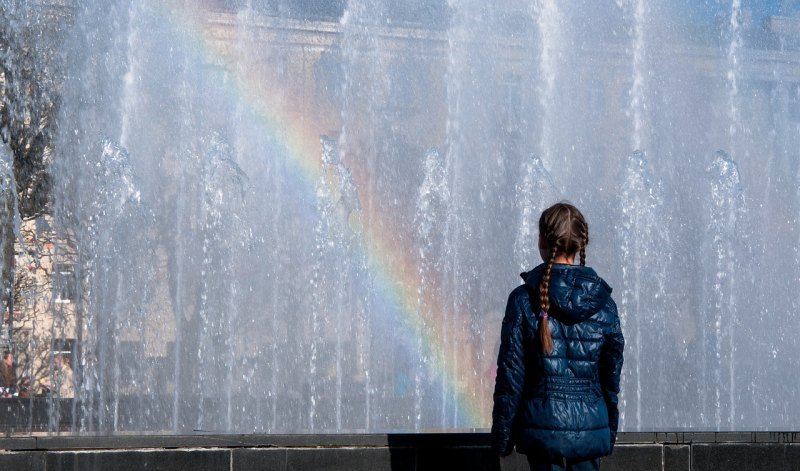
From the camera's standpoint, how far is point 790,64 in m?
34.8

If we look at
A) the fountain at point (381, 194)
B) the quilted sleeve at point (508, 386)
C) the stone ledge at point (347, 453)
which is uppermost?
the fountain at point (381, 194)

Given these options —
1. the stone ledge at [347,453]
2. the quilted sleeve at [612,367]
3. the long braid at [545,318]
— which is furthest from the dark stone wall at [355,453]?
the long braid at [545,318]

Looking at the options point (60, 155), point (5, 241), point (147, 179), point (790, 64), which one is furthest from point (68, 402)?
point (790, 64)

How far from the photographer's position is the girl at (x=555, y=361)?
3930 millimetres

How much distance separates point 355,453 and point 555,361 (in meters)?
1.53

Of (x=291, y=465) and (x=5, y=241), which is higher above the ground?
(x=5, y=241)

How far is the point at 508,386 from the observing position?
3.95 meters

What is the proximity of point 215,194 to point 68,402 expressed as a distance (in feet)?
32.0

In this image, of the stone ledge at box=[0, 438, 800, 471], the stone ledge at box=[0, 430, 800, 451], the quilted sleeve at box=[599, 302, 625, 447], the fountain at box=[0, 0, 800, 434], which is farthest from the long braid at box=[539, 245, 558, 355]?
the fountain at box=[0, 0, 800, 434]

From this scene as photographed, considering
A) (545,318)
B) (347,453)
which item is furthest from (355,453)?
(545,318)

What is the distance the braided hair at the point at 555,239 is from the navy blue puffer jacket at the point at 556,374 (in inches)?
A: 1.3

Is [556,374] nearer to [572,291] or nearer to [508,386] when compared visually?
[508,386]

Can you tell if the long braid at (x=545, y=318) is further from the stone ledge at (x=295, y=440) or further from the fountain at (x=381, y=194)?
the fountain at (x=381, y=194)

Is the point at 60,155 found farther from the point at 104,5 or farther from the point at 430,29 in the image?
the point at 430,29
